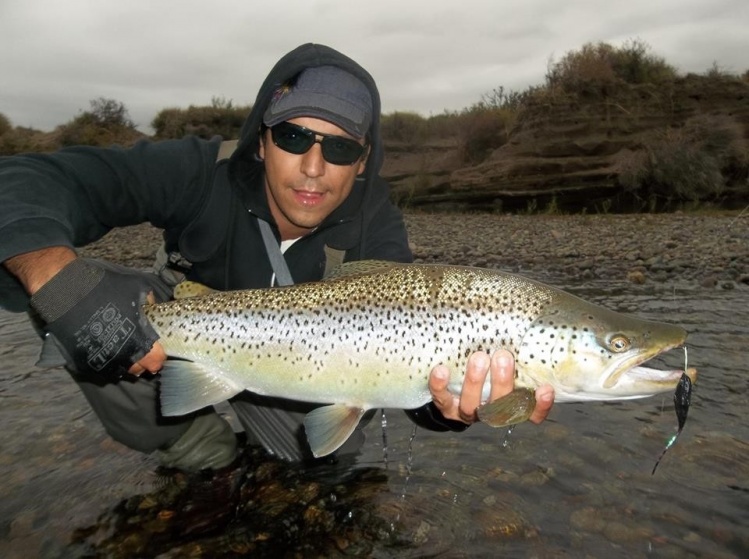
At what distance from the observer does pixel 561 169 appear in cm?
2119

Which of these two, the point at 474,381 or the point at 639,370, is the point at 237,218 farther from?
the point at 639,370

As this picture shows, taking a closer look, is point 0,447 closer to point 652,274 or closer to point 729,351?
point 729,351

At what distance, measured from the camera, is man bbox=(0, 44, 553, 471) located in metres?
2.75

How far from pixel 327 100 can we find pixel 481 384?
1.73 meters

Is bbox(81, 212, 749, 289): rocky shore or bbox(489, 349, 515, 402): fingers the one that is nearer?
bbox(489, 349, 515, 402): fingers

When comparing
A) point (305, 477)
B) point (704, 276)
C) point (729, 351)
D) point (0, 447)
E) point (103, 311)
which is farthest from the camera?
point (704, 276)

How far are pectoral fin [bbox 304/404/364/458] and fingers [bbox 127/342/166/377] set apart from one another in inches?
29.3

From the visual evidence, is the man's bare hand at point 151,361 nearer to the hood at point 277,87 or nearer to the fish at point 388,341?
the fish at point 388,341

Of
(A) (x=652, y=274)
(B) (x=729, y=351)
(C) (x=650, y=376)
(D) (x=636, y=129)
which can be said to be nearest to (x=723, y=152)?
(D) (x=636, y=129)

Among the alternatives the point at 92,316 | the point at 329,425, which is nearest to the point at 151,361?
the point at 92,316

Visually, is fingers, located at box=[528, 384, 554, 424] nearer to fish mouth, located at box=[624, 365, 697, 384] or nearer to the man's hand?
the man's hand

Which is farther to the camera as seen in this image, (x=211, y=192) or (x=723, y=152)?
(x=723, y=152)

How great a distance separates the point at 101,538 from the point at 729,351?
5260 mm

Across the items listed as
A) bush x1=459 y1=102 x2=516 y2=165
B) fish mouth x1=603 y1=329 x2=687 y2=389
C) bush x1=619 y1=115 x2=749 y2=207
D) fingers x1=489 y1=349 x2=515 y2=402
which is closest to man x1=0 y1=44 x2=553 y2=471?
fingers x1=489 y1=349 x2=515 y2=402
